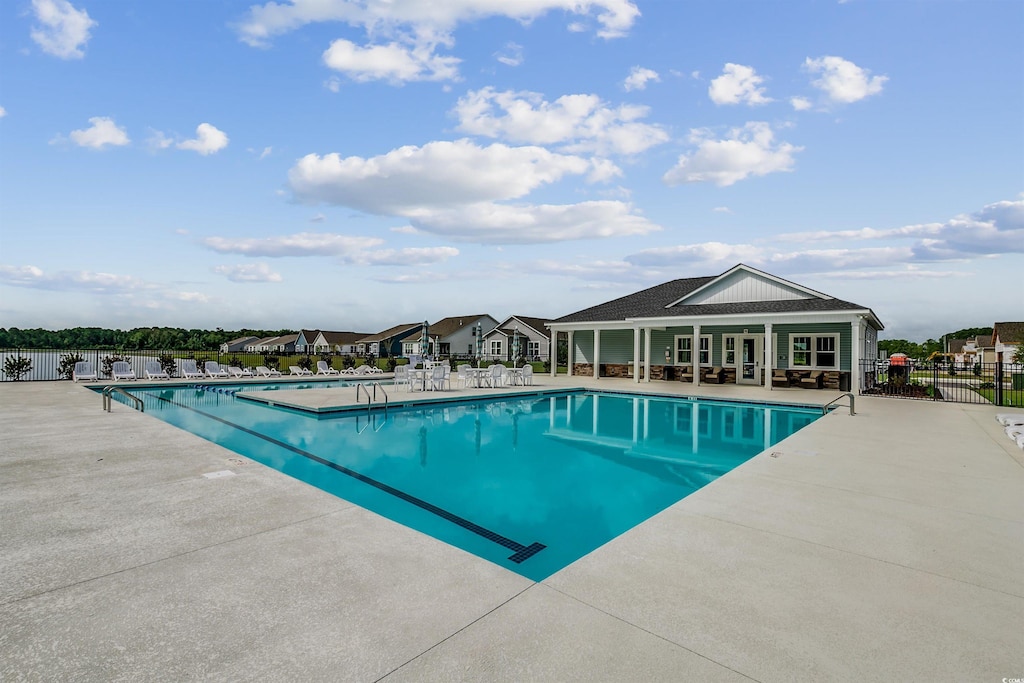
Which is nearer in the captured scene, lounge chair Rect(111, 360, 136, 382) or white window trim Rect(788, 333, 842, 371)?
lounge chair Rect(111, 360, 136, 382)

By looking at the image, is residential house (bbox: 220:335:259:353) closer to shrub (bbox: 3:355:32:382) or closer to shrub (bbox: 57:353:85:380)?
shrub (bbox: 57:353:85:380)

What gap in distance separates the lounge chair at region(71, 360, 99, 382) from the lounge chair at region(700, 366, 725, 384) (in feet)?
79.5

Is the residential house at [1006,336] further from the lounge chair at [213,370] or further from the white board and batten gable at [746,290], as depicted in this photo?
the lounge chair at [213,370]

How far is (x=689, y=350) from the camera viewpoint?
23.3m

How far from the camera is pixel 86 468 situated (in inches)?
231

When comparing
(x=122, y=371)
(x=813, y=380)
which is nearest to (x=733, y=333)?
(x=813, y=380)

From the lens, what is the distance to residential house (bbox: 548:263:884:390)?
18.8m

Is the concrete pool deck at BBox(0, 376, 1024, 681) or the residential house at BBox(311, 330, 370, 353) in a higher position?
the residential house at BBox(311, 330, 370, 353)

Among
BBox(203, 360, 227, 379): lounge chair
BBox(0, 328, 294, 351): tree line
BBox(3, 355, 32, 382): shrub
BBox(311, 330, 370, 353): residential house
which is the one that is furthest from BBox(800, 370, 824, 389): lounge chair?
BBox(0, 328, 294, 351): tree line

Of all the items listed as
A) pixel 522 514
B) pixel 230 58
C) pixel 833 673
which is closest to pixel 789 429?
pixel 522 514

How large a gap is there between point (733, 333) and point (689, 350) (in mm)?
2114

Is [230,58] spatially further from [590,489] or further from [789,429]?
[789,429]

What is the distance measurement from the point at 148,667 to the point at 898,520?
543cm

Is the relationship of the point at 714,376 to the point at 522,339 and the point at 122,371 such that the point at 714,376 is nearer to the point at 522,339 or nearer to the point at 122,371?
the point at 122,371
